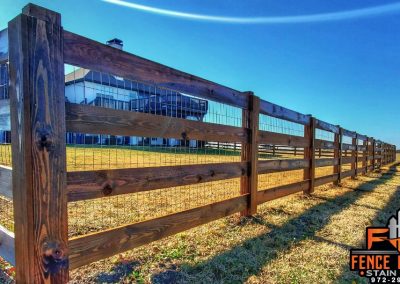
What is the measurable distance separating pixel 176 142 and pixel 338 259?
203 cm

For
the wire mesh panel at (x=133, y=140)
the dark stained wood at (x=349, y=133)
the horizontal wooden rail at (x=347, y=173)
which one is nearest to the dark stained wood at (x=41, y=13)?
the wire mesh panel at (x=133, y=140)

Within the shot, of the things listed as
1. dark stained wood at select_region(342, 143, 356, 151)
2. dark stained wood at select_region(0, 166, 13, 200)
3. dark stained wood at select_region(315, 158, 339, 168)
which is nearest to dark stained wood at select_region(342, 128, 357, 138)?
dark stained wood at select_region(342, 143, 356, 151)

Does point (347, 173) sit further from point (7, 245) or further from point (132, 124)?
point (7, 245)

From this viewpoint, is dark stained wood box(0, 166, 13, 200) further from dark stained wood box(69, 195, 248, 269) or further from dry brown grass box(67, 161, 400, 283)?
dry brown grass box(67, 161, 400, 283)

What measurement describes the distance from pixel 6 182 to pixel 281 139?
11.7ft

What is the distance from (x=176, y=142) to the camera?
3092 mm

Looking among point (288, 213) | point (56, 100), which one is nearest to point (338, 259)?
point (288, 213)

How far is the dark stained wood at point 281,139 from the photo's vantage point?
3.56 metres

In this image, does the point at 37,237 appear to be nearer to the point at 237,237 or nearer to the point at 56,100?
the point at 56,100

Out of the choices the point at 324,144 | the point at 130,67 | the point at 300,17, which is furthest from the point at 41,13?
the point at 300,17

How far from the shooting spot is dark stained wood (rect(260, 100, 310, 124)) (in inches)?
143

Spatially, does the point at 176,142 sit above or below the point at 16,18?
below

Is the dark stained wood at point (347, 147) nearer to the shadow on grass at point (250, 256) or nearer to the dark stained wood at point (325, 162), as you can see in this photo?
the dark stained wood at point (325, 162)

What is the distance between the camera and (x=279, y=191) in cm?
393
